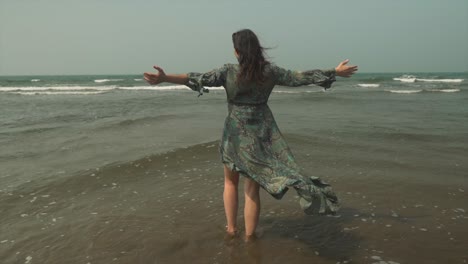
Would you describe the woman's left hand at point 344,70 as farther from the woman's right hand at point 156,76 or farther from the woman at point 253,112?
the woman's right hand at point 156,76

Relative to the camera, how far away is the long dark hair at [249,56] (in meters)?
3.29

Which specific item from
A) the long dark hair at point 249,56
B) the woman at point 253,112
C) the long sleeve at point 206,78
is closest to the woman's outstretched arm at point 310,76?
the woman at point 253,112

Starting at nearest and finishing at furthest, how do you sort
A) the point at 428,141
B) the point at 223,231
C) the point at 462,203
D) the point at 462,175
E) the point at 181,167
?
the point at 223,231 < the point at 462,203 < the point at 462,175 < the point at 181,167 < the point at 428,141

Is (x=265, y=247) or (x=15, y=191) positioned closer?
(x=265, y=247)

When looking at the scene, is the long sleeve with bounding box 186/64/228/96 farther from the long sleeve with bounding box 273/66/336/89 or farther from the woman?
the long sleeve with bounding box 273/66/336/89

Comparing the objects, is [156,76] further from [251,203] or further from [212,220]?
[212,220]

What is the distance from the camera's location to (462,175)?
593 cm

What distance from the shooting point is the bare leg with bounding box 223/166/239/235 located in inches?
148

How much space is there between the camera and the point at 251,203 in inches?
147

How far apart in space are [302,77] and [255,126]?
2.05 ft

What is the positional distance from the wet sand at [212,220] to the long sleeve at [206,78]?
155cm

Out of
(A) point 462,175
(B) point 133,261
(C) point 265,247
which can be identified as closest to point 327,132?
(A) point 462,175

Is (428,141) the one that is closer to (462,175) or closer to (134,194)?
(462,175)

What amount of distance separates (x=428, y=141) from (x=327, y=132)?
2.28 meters
